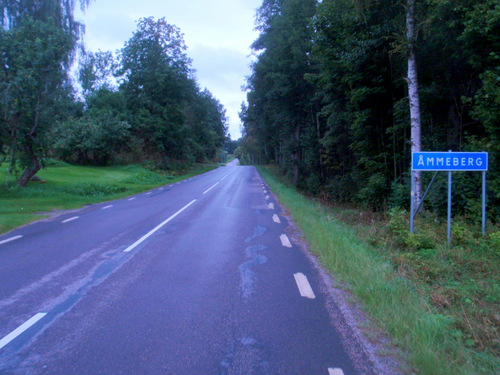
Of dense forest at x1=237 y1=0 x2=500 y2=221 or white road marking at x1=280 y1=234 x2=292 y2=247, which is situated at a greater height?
dense forest at x1=237 y1=0 x2=500 y2=221

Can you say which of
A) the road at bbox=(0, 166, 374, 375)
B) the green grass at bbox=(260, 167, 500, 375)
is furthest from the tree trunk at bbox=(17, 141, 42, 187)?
the green grass at bbox=(260, 167, 500, 375)

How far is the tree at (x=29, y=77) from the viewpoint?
18531 mm

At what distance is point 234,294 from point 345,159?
22.0 metres

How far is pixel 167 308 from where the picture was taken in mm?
5387

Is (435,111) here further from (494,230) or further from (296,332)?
(296,332)

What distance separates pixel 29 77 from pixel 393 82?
16.0m

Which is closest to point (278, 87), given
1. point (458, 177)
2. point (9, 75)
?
point (9, 75)

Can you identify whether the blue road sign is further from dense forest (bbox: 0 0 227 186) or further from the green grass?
dense forest (bbox: 0 0 227 186)

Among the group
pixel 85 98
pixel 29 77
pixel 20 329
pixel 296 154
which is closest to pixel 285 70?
pixel 296 154

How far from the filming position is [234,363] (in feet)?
12.8

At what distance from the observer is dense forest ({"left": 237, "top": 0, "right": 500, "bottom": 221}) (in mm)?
10461

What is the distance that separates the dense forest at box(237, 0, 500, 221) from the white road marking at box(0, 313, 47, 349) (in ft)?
33.1

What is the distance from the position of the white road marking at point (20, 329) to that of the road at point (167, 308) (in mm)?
12

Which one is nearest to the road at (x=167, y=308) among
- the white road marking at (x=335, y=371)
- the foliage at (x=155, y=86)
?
the white road marking at (x=335, y=371)
